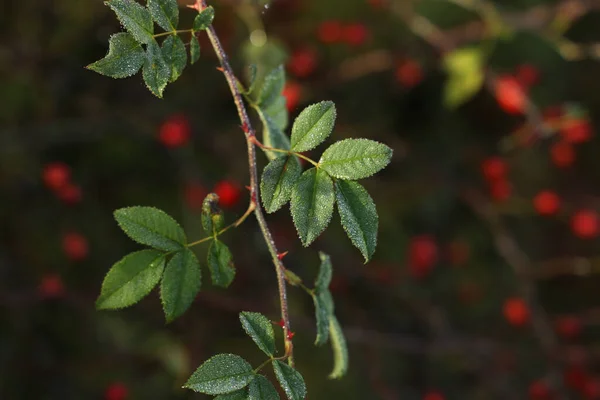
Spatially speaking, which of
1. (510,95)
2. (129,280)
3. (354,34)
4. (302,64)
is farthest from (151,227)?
(354,34)

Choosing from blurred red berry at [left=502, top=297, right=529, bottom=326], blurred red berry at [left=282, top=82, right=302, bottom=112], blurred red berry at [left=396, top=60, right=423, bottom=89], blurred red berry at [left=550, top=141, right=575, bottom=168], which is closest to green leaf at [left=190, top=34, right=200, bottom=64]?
blurred red berry at [left=282, top=82, right=302, bottom=112]

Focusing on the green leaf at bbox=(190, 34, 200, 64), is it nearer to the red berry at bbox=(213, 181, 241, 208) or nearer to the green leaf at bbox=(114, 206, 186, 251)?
the green leaf at bbox=(114, 206, 186, 251)

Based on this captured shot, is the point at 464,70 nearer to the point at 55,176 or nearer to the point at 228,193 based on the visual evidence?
the point at 228,193

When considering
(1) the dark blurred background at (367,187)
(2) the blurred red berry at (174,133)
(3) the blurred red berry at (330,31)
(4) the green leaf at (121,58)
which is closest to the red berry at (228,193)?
(1) the dark blurred background at (367,187)

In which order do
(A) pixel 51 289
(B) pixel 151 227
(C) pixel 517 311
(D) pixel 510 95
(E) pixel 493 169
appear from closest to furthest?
1. (B) pixel 151 227
2. (A) pixel 51 289
3. (D) pixel 510 95
4. (C) pixel 517 311
5. (E) pixel 493 169

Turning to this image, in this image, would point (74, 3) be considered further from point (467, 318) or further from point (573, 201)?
point (573, 201)

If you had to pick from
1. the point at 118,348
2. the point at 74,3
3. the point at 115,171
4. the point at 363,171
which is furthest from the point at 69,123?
the point at 363,171
